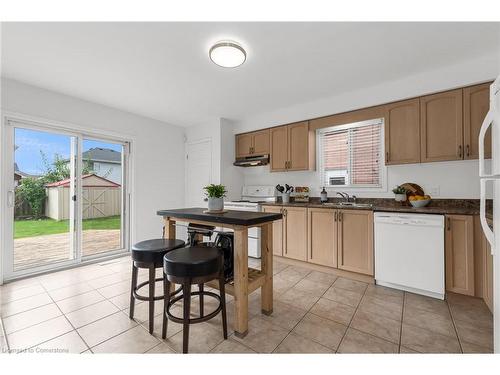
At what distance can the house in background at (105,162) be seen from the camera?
3.56 metres

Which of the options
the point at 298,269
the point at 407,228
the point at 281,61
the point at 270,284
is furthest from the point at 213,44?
the point at 298,269

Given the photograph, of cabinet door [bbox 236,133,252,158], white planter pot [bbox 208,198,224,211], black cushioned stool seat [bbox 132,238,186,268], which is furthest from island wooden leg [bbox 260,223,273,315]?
cabinet door [bbox 236,133,252,158]

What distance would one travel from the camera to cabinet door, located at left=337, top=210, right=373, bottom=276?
8.77 feet

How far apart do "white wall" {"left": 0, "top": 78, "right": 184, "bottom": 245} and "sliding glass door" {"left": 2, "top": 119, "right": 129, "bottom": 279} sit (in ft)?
0.65

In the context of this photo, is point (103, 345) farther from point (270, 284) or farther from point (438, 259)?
point (438, 259)

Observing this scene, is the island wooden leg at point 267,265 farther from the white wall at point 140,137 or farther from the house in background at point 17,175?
the house in background at point 17,175

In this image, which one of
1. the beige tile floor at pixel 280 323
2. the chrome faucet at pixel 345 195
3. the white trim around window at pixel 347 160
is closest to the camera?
the beige tile floor at pixel 280 323

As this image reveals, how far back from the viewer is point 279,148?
3.84m

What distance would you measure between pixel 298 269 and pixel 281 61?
2637mm

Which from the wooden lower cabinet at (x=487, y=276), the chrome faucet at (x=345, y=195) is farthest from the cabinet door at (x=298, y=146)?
the wooden lower cabinet at (x=487, y=276)

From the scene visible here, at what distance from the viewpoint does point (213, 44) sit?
2.04 m

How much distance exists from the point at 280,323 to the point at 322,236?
56.2 inches

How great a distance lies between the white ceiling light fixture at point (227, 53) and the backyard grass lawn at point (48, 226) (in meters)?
3.13

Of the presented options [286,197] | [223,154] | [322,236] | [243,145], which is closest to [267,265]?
[322,236]
